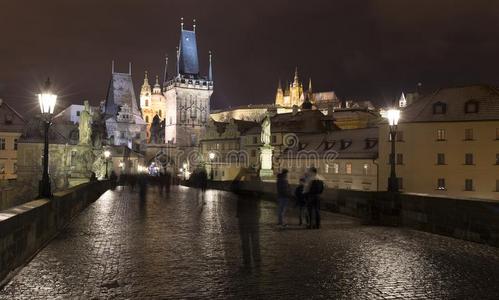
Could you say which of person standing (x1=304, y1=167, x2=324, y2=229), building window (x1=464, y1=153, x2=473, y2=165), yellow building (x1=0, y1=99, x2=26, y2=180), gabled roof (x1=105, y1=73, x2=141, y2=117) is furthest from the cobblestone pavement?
gabled roof (x1=105, y1=73, x2=141, y2=117)

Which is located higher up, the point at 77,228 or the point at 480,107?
the point at 480,107

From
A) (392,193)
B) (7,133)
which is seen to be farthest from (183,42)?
(392,193)

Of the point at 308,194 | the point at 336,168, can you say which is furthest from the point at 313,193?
the point at 336,168

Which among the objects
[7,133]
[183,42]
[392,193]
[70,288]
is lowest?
[70,288]

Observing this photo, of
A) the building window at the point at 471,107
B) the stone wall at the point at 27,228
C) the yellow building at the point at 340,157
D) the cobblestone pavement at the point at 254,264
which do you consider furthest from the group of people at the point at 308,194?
the building window at the point at 471,107

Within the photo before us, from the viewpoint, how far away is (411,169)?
52.9 m

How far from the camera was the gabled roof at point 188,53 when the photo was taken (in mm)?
123750

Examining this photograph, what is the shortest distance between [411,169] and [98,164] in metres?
31.5

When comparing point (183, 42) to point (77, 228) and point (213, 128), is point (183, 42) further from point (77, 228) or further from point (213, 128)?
point (77, 228)

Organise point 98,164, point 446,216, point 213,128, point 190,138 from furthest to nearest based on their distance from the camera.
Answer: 1. point 190,138
2. point 213,128
3. point 98,164
4. point 446,216

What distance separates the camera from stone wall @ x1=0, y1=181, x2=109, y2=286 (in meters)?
8.24

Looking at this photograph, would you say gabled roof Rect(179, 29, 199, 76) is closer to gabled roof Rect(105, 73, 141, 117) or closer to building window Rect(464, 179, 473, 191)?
gabled roof Rect(105, 73, 141, 117)

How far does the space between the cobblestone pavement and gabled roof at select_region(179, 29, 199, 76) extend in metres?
112

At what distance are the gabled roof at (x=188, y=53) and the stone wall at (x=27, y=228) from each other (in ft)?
364
